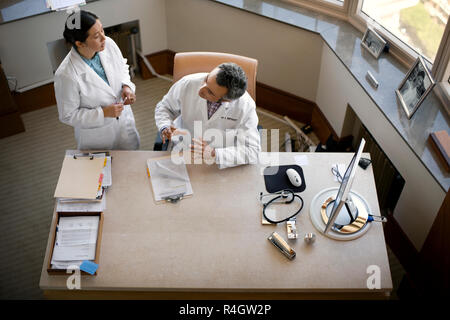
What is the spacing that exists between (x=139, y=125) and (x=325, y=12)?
5.42ft

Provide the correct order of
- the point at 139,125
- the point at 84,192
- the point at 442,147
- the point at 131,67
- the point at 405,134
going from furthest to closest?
the point at 131,67
the point at 139,125
the point at 405,134
the point at 442,147
the point at 84,192

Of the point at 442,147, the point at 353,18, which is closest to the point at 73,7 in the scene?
the point at 353,18

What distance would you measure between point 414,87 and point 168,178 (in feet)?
4.85

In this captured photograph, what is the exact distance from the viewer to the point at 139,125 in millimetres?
3666

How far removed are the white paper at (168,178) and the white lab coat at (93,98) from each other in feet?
1.26

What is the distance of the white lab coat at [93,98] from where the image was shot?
7.59 ft

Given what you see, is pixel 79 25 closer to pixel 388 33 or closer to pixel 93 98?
pixel 93 98

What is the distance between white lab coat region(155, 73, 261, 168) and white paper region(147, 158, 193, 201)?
7.6 inches

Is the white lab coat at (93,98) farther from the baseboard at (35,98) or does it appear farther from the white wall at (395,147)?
the white wall at (395,147)

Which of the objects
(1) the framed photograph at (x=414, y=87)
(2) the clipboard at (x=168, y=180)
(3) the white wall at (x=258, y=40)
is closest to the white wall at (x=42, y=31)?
(3) the white wall at (x=258, y=40)

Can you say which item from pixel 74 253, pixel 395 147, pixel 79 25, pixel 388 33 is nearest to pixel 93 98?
pixel 79 25

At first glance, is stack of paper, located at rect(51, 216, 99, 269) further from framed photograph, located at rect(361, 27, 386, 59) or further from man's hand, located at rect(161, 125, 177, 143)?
framed photograph, located at rect(361, 27, 386, 59)

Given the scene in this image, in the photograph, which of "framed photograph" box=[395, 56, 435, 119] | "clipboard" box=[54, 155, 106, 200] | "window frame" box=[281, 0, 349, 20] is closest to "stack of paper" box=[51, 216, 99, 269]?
"clipboard" box=[54, 155, 106, 200]
